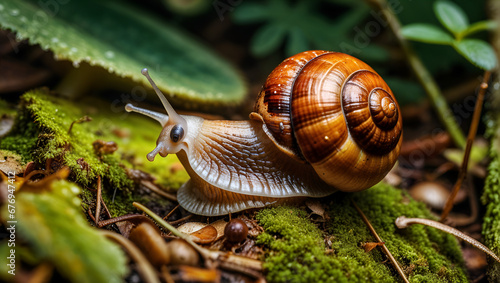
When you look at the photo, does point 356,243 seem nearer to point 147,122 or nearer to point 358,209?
point 358,209

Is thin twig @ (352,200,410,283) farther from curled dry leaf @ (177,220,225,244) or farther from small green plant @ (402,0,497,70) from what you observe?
small green plant @ (402,0,497,70)

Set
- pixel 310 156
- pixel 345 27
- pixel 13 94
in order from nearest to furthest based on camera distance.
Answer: pixel 310 156
pixel 13 94
pixel 345 27

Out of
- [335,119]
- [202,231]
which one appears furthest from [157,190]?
[335,119]

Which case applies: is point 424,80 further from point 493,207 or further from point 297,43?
point 493,207

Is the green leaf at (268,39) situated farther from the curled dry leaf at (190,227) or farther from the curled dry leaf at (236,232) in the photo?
the curled dry leaf at (236,232)

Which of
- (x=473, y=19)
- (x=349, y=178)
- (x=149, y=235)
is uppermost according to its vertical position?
(x=473, y=19)

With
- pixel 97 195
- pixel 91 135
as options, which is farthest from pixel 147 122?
pixel 97 195
